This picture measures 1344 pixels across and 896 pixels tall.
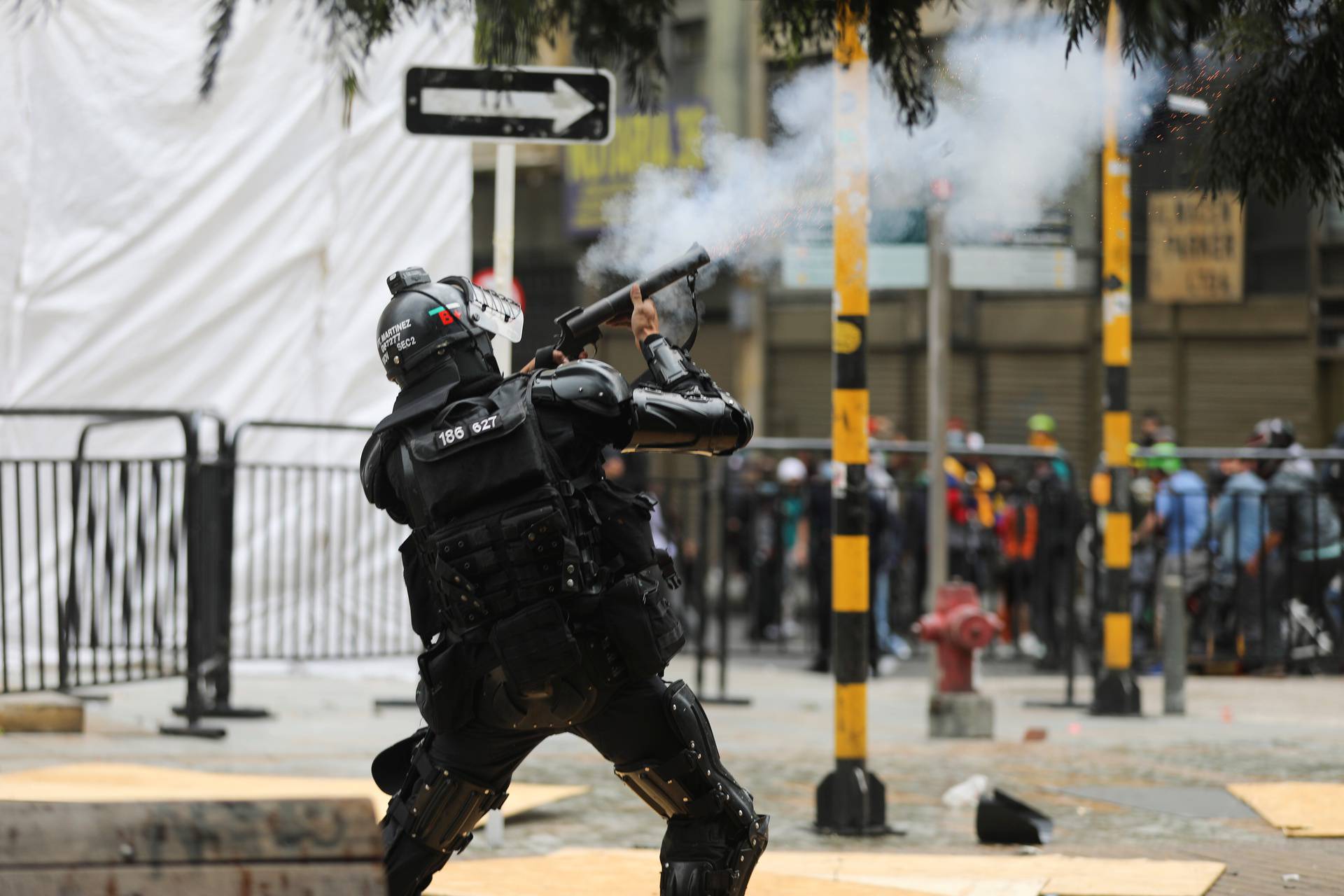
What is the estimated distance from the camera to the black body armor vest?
161 inches

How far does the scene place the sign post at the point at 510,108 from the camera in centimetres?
611

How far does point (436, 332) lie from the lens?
4320 mm

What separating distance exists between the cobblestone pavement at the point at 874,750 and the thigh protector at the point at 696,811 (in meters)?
1.90

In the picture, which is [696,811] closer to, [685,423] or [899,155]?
[685,423]

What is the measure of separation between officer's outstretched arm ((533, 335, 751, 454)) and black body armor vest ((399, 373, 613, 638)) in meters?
0.11

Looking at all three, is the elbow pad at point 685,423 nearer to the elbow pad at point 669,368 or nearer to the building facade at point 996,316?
the elbow pad at point 669,368

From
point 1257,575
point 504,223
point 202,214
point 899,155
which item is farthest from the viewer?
point 1257,575

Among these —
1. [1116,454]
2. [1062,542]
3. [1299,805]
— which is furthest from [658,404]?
[1062,542]

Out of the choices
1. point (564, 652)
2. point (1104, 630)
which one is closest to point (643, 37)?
point (564, 652)

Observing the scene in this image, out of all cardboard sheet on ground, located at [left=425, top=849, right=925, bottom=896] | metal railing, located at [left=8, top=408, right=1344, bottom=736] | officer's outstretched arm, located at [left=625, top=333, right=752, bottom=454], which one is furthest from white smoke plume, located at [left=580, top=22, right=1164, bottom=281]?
metal railing, located at [left=8, top=408, right=1344, bottom=736]

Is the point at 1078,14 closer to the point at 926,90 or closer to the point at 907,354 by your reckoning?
the point at 926,90

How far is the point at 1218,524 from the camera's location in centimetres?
1270

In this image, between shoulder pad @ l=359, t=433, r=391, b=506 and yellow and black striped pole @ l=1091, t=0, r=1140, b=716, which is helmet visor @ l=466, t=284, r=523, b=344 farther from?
yellow and black striped pole @ l=1091, t=0, r=1140, b=716

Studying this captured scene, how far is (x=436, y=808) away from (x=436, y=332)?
3.69 ft
